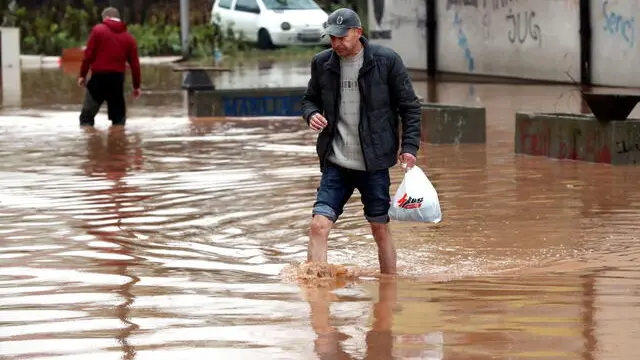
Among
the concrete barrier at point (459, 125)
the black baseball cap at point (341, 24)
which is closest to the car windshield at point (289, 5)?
the concrete barrier at point (459, 125)

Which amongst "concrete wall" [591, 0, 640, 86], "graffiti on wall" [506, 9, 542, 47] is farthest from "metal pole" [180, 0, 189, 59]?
"concrete wall" [591, 0, 640, 86]

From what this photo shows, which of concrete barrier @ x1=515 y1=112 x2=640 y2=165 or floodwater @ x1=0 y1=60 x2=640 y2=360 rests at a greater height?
concrete barrier @ x1=515 y1=112 x2=640 y2=165

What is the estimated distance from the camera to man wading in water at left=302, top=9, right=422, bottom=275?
8.85m

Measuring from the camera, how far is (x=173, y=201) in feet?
42.7

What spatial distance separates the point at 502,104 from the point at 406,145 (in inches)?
595

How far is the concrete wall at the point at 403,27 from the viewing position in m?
34.4

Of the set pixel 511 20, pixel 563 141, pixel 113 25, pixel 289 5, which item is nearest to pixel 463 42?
pixel 511 20

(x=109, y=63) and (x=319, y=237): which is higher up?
(x=109, y=63)

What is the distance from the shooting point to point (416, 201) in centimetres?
905

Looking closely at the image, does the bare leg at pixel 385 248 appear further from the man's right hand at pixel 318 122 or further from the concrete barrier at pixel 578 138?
the concrete barrier at pixel 578 138

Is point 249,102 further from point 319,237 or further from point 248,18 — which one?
point 248,18

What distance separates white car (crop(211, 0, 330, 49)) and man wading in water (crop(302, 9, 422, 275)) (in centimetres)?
3200

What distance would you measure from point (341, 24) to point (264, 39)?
3425 cm

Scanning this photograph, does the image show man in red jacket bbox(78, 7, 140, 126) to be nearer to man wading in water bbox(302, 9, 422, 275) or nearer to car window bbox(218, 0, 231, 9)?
man wading in water bbox(302, 9, 422, 275)
